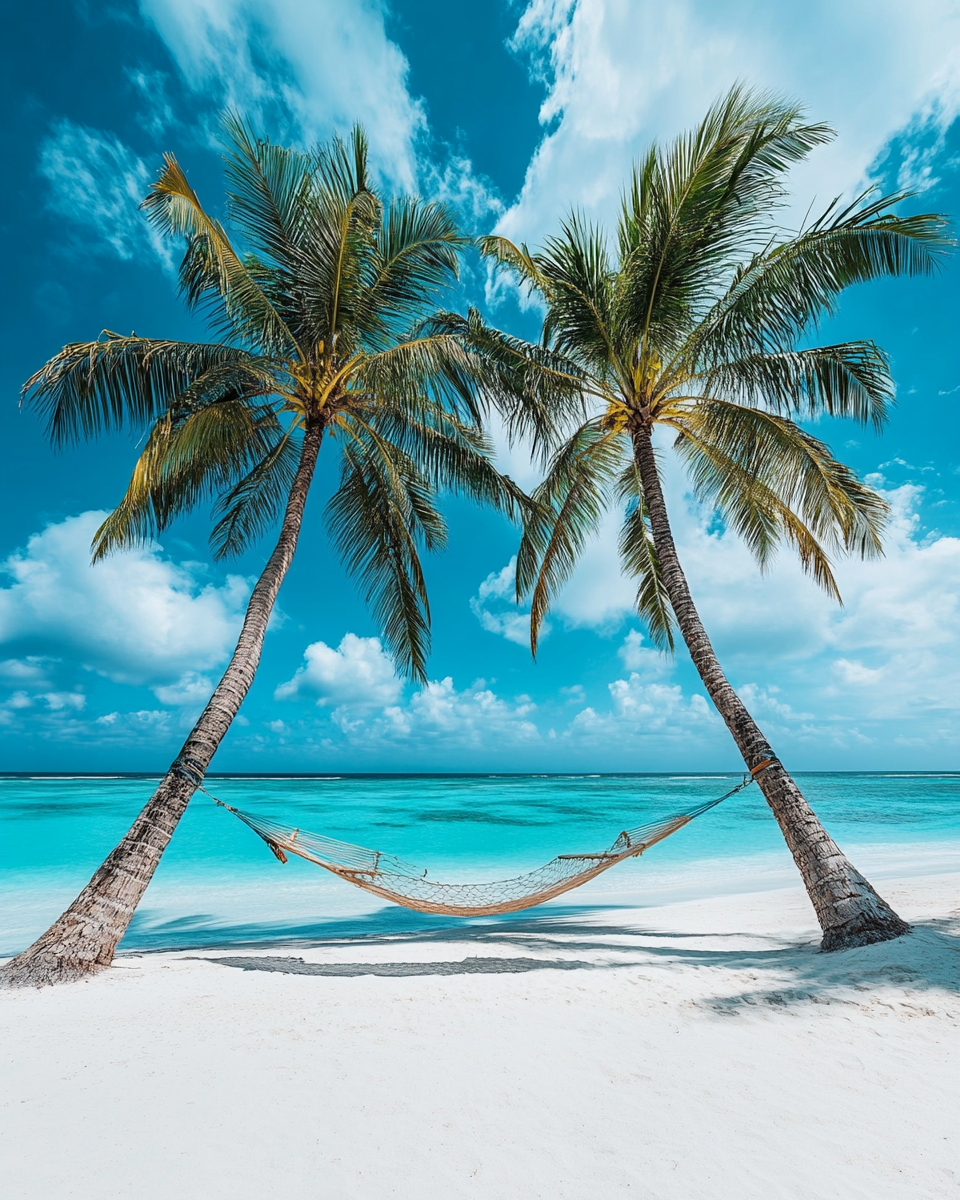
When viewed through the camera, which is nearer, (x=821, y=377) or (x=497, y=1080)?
(x=497, y=1080)

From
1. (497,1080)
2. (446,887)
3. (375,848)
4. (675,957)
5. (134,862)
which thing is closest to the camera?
(497,1080)

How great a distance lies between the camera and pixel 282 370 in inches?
181

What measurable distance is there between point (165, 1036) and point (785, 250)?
525 centimetres

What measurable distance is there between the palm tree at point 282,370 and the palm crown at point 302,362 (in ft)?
0.04

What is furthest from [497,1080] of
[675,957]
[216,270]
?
[216,270]

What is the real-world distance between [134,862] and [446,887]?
183 cm

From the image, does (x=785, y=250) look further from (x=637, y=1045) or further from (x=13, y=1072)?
(x=13, y=1072)

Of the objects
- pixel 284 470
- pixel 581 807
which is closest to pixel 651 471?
pixel 284 470

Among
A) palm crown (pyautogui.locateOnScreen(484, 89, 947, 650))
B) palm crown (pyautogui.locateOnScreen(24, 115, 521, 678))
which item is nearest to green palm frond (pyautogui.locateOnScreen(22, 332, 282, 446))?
palm crown (pyautogui.locateOnScreen(24, 115, 521, 678))

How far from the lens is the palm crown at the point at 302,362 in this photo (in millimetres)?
4062

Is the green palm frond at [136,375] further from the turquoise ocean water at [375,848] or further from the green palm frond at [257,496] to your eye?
the turquoise ocean water at [375,848]

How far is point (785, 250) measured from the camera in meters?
3.94

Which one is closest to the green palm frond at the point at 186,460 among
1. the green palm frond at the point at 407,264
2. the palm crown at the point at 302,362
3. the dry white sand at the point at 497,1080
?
the palm crown at the point at 302,362

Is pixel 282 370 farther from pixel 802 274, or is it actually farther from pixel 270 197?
pixel 802 274
